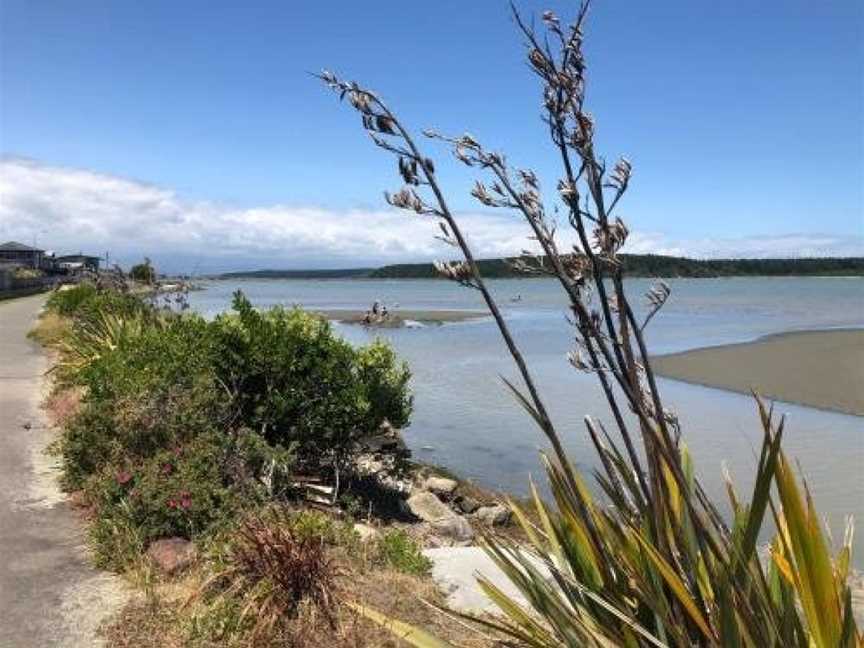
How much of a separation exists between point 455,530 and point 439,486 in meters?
1.95

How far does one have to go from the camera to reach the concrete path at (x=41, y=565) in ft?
14.9

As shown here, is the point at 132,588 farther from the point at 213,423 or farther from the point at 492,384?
the point at 492,384

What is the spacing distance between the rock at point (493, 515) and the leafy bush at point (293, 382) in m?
2.31

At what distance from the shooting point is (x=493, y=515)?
10109mm

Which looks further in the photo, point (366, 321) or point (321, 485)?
point (366, 321)

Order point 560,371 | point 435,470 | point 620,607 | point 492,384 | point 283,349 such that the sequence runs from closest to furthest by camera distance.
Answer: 1. point 620,607
2. point 283,349
3. point 435,470
4. point 492,384
5. point 560,371

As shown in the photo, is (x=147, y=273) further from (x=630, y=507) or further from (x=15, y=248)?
(x=15, y=248)

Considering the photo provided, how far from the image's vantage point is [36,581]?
205 inches

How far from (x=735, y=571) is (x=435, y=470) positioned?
9.57m

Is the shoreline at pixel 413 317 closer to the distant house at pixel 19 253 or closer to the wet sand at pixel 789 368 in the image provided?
the wet sand at pixel 789 368

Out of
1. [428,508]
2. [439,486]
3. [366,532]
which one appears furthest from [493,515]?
[366,532]

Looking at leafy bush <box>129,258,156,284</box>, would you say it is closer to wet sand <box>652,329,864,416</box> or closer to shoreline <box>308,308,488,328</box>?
wet sand <box>652,329,864,416</box>

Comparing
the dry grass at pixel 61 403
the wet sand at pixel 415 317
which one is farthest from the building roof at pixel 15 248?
the dry grass at pixel 61 403

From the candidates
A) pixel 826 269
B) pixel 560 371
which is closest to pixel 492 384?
pixel 560 371
